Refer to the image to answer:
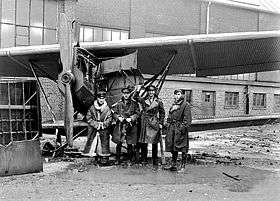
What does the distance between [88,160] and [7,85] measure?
109 inches

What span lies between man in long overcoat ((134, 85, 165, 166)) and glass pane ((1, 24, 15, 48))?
13281 millimetres

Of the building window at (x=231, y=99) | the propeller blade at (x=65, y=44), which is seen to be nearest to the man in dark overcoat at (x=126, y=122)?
the propeller blade at (x=65, y=44)

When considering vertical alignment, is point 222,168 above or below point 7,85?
below

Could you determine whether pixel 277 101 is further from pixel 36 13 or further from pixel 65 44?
pixel 65 44

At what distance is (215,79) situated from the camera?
91.8 feet

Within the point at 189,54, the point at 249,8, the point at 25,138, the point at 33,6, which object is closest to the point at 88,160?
the point at 25,138

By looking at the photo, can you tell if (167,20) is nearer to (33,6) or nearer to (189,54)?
(33,6)

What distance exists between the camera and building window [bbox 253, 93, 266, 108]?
30.9 meters

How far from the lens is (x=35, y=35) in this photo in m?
20.6

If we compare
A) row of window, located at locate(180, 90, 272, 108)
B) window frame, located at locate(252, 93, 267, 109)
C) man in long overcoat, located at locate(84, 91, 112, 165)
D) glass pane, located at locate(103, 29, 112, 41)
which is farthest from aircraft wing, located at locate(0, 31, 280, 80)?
window frame, located at locate(252, 93, 267, 109)

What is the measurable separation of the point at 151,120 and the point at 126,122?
0.55 metres

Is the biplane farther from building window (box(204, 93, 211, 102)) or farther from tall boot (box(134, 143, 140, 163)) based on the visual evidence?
building window (box(204, 93, 211, 102))

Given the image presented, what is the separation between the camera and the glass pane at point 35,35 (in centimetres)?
2056

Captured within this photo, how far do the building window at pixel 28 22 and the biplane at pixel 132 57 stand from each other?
8.85 m
